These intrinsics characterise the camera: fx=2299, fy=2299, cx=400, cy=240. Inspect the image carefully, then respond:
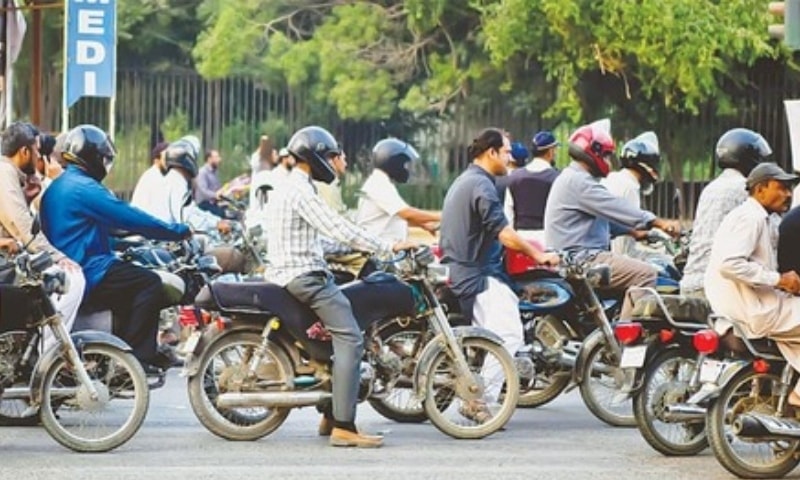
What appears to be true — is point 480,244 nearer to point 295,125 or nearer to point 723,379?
point 723,379

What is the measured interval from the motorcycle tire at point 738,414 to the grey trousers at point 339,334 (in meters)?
2.20

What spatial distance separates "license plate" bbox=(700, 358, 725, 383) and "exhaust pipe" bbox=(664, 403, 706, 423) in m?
0.24

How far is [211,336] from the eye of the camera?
42.1ft

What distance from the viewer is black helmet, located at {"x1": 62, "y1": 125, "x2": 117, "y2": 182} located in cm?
1321

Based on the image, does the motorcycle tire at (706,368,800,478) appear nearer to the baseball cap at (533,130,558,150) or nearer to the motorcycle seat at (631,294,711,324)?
the motorcycle seat at (631,294,711,324)

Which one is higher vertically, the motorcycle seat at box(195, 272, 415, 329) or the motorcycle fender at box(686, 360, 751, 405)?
the motorcycle seat at box(195, 272, 415, 329)

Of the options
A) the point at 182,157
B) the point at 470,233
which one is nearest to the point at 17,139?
the point at 470,233

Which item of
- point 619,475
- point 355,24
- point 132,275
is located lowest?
point 619,475

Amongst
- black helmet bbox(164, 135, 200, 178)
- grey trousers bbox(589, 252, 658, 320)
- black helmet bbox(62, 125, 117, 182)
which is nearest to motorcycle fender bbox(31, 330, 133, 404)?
black helmet bbox(62, 125, 117, 182)

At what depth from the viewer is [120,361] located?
12.4 metres

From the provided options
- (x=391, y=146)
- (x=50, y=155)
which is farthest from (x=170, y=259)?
(x=391, y=146)

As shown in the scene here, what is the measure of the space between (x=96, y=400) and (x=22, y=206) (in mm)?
1911

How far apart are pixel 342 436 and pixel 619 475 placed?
1.75m

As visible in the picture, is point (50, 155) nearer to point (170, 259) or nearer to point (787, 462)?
point (170, 259)
